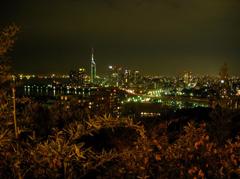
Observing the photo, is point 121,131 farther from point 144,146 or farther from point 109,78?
point 109,78

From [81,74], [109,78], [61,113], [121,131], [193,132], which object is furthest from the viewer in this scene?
[109,78]

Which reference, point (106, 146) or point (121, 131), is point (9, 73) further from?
point (121, 131)

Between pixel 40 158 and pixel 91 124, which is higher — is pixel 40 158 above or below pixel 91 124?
below

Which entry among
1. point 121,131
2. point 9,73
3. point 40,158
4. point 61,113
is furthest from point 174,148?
point 61,113

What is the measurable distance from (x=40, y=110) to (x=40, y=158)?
7.48 metres

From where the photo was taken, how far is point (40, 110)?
1124 cm

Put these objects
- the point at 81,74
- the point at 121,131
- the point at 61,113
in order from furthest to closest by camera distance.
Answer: the point at 81,74
the point at 61,113
the point at 121,131

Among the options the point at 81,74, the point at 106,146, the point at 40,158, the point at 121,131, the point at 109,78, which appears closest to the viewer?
the point at 40,158

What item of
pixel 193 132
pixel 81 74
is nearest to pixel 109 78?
pixel 81 74

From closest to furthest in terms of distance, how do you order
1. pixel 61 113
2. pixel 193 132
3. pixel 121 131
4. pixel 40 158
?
pixel 40 158, pixel 193 132, pixel 121 131, pixel 61 113

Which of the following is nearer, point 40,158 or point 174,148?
point 40,158

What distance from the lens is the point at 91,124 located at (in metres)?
3.90

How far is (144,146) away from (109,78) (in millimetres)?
91707

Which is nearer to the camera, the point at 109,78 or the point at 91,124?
the point at 91,124
